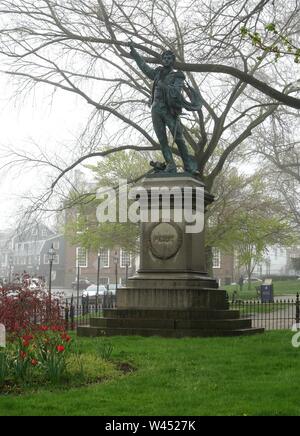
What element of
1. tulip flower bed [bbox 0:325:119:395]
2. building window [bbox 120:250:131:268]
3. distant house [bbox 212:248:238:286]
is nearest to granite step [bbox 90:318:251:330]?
tulip flower bed [bbox 0:325:119:395]

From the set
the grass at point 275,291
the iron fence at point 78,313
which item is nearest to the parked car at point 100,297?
the iron fence at point 78,313

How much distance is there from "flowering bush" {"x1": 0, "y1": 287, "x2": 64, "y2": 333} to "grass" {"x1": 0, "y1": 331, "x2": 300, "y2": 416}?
2.82 m

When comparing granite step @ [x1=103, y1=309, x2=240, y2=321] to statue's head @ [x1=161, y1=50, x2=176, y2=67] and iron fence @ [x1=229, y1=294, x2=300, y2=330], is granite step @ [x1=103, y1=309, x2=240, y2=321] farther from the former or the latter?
statue's head @ [x1=161, y1=50, x2=176, y2=67]

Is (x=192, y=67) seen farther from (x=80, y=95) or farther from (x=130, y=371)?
(x=80, y=95)

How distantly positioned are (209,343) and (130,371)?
3162 mm

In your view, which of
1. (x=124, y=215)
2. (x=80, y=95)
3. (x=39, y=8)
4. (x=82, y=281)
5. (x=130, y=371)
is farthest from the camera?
(x=82, y=281)

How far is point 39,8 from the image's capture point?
20.8m

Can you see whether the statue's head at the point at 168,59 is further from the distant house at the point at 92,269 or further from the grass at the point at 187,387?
the distant house at the point at 92,269

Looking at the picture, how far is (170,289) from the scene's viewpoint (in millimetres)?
14234

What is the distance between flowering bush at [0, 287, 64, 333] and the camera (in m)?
13.9

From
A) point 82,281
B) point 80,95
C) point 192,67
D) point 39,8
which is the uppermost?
point 39,8

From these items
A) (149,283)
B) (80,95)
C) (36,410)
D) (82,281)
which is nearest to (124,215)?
(80,95)

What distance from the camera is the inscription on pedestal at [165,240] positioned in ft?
48.2

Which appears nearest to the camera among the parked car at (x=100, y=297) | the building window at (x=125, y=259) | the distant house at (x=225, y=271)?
the parked car at (x=100, y=297)
